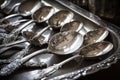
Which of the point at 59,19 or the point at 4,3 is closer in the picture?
the point at 59,19

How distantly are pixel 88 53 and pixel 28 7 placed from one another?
307 millimetres

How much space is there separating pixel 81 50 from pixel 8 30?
0.24 metres

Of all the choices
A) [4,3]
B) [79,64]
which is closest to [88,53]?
[79,64]

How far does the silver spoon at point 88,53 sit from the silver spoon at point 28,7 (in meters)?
0.27

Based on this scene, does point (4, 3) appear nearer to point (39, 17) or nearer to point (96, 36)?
point (39, 17)

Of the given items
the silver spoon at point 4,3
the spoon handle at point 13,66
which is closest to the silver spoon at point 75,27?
the spoon handle at point 13,66

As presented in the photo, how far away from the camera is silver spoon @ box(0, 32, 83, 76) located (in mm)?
523

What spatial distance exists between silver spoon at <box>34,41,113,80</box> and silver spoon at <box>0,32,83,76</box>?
0.08ft

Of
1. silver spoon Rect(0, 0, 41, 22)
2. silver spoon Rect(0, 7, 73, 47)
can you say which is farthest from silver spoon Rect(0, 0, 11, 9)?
silver spoon Rect(0, 7, 73, 47)

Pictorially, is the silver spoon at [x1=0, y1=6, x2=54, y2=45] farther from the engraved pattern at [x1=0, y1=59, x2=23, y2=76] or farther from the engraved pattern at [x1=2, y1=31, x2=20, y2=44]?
the engraved pattern at [x1=0, y1=59, x2=23, y2=76]

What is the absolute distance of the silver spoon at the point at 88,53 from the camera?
1.65ft

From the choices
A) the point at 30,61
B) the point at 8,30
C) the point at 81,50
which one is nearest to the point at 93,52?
the point at 81,50

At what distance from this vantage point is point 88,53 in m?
0.53

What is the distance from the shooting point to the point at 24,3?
78 cm
